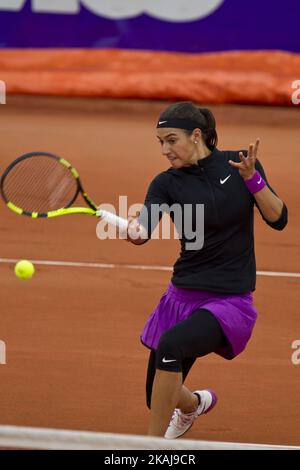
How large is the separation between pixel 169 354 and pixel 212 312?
1.09ft

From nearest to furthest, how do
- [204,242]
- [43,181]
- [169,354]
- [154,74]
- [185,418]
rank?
1. [169,354]
2. [204,242]
3. [185,418]
4. [43,181]
5. [154,74]

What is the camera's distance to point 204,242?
4.96 meters

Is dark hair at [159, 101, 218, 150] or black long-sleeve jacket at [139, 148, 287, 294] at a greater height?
dark hair at [159, 101, 218, 150]

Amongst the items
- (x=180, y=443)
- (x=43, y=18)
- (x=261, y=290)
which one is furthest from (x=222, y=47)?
(x=180, y=443)

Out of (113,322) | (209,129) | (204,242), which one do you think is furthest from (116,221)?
(113,322)

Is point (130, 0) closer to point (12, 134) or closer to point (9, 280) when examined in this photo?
point (12, 134)

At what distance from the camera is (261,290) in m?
8.17

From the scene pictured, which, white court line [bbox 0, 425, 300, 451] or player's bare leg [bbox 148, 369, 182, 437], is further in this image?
player's bare leg [bbox 148, 369, 182, 437]

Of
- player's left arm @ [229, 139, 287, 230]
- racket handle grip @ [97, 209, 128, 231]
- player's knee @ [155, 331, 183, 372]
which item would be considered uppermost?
player's left arm @ [229, 139, 287, 230]

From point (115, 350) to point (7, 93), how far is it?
28.8ft

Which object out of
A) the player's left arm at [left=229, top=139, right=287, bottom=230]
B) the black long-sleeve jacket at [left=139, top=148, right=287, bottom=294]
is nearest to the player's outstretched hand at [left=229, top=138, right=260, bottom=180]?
the player's left arm at [left=229, top=139, right=287, bottom=230]

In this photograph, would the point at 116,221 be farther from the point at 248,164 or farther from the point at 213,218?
the point at 248,164

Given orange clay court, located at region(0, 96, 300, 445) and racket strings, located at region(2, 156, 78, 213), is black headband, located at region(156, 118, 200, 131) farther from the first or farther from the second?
orange clay court, located at region(0, 96, 300, 445)

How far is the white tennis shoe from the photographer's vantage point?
5605 mm
